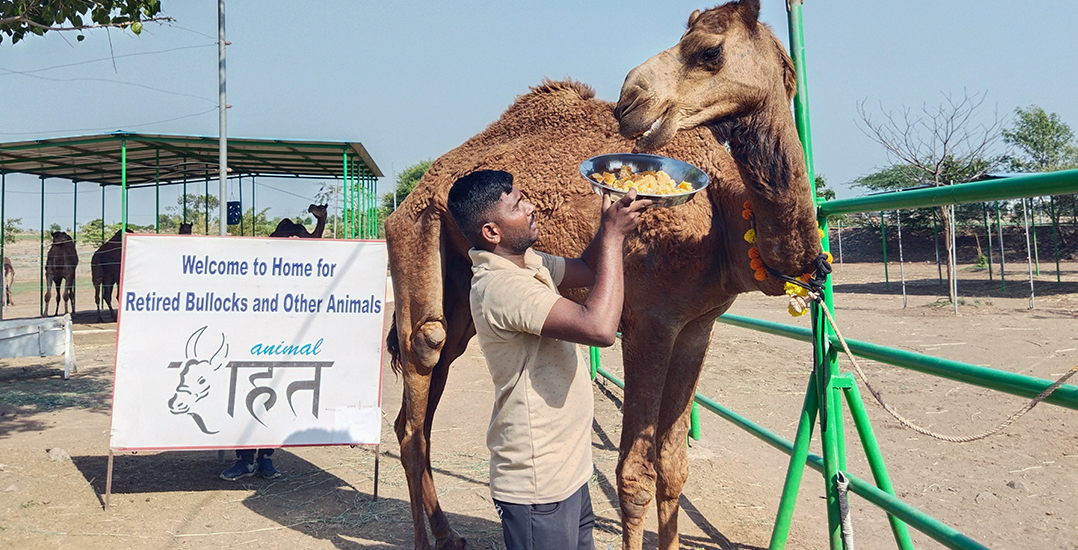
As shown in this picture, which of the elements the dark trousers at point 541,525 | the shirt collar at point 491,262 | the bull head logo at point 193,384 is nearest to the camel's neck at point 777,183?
the shirt collar at point 491,262

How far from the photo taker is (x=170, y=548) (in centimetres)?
407

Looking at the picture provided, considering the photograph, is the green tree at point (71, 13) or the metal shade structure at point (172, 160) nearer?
the green tree at point (71, 13)

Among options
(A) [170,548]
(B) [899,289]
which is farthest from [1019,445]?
(B) [899,289]

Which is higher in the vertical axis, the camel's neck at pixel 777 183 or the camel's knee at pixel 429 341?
the camel's neck at pixel 777 183

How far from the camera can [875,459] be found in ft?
9.02

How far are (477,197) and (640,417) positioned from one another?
147cm

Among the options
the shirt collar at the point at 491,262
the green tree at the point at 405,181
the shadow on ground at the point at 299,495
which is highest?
the green tree at the point at 405,181

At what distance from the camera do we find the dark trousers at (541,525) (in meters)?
2.12

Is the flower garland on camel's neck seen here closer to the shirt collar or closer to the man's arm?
the man's arm

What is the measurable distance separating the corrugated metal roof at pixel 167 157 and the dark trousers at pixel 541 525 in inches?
421

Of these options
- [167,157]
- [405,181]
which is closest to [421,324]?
[167,157]

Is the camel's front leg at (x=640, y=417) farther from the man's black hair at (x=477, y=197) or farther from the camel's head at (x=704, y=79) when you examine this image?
the man's black hair at (x=477, y=197)

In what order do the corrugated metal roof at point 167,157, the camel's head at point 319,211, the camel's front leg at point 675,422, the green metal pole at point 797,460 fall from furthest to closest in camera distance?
the corrugated metal roof at point 167,157
the camel's head at point 319,211
the camel's front leg at point 675,422
the green metal pole at point 797,460

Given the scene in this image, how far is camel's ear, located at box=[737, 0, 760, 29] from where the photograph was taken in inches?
99.6
